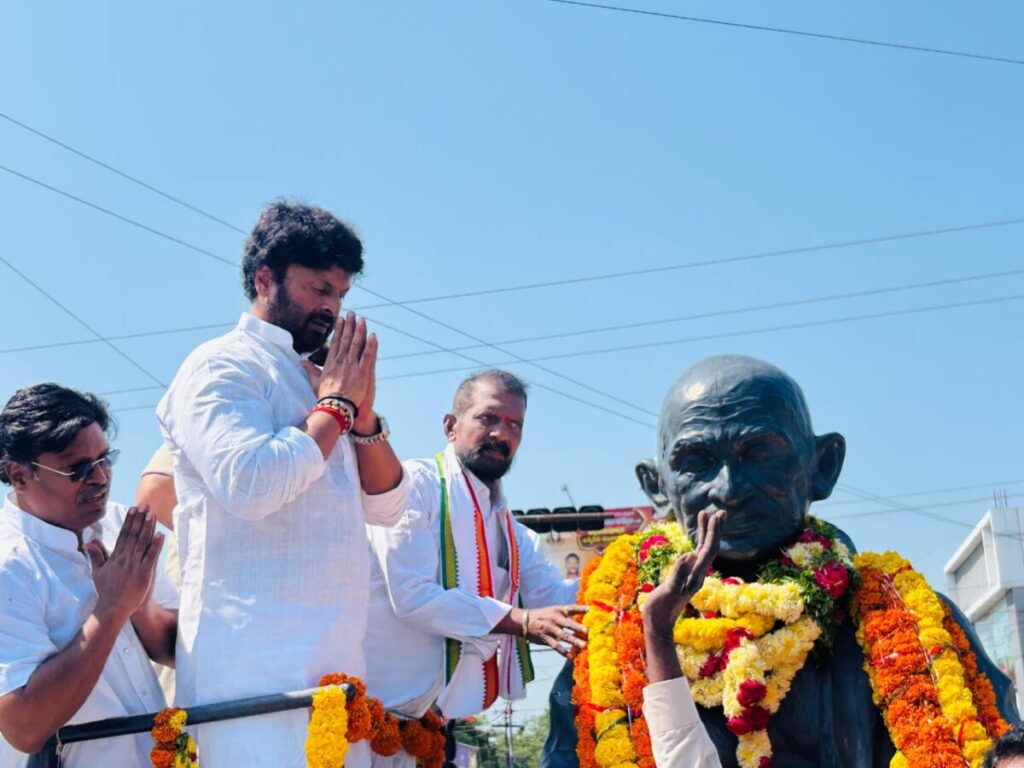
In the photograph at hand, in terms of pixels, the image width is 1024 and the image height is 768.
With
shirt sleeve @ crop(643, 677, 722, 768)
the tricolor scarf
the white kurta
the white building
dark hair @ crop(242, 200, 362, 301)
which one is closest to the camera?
shirt sleeve @ crop(643, 677, 722, 768)

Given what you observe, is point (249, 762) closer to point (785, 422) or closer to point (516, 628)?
point (516, 628)

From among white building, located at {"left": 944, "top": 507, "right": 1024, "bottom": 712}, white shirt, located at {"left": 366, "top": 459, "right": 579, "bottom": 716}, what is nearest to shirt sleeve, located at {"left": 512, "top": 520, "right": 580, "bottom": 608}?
white shirt, located at {"left": 366, "top": 459, "right": 579, "bottom": 716}

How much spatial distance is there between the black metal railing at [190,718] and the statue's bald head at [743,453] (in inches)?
42.8

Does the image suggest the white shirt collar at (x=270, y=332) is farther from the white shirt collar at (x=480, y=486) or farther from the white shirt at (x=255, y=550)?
the white shirt collar at (x=480, y=486)

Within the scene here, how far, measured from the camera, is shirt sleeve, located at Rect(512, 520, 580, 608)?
5.10 meters

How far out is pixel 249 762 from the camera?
3.18 m

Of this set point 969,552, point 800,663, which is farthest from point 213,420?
point 969,552

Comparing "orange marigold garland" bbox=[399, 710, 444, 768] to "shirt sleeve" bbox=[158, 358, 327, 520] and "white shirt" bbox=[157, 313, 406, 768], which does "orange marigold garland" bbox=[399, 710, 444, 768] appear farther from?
"shirt sleeve" bbox=[158, 358, 327, 520]

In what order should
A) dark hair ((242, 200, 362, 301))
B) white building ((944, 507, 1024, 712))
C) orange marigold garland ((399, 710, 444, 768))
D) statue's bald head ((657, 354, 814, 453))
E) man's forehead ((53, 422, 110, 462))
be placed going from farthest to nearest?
white building ((944, 507, 1024, 712)), orange marigold garland ((399, 710, 444, 768)), dark hair ((242, 200, 362, 301)), man's forehead ((53, 422, 110, 462)), statue's bald head ((657, 354, 814, 453))

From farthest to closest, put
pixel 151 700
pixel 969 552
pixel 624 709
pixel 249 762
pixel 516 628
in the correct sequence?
pixel 969 552
pixel 516 628
pixel 151 700
pixel 624 709
pixel 249 762

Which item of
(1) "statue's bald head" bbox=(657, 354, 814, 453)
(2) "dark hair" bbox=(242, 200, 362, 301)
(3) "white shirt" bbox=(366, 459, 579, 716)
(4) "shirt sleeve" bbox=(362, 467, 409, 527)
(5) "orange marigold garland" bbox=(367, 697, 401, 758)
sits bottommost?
(5) "orange marigold garland" bbox=(367, 697, 401, 758)

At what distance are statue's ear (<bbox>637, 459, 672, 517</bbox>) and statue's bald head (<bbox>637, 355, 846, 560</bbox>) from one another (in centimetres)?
13

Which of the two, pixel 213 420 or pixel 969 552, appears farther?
pixel 969 552

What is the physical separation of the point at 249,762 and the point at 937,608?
74.5 inches
